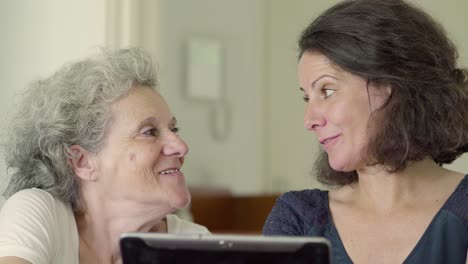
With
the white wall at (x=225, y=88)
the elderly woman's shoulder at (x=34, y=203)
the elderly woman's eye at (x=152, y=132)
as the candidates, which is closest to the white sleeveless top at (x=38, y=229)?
the elderly woman's shoulder at (x=34, y=203)

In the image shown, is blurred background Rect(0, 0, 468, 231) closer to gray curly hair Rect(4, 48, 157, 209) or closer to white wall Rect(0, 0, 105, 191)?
white wall Rect(0, 0, 105, 191)

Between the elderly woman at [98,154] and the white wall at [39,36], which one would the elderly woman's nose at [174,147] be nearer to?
the elderly woman at [98,154]

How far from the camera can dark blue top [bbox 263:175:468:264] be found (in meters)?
1.77

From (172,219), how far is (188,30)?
2566 millimetres

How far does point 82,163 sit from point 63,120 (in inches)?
4.9

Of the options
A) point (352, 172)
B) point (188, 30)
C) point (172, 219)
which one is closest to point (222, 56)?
point (188, 30)

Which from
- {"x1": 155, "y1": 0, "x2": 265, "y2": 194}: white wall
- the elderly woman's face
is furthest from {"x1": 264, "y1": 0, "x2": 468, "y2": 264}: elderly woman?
{"x1": 155, "y1": 0, "x2": 265, "y2": 194}: white wall

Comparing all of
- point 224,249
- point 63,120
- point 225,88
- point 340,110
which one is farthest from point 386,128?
point 225,88

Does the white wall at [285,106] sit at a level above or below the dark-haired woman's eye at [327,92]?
below

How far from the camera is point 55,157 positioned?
211cm

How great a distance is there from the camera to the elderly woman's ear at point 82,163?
2115mm

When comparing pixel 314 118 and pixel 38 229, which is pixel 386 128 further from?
pixel 38 229

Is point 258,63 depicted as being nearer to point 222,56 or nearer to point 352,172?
point 222,56

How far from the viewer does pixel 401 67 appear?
5.86 feet
